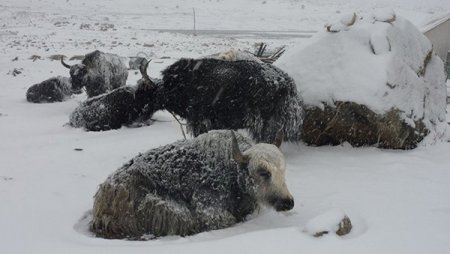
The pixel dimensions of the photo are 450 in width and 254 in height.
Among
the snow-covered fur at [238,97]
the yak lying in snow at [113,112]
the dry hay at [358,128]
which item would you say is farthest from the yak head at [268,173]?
the yak lying in snow at [113,112]

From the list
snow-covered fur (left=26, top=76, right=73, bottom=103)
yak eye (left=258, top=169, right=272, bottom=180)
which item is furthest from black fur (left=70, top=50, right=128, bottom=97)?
yak eye (left=258, top=169, right=272, bottom=180)

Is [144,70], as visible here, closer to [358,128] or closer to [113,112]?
[113,112]

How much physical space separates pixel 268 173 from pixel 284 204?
273 mm

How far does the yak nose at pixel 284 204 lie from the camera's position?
12.7ft

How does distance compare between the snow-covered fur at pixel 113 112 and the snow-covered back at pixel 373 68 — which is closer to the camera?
the snow-covered back at pixel 373 68

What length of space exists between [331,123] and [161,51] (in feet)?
41.1

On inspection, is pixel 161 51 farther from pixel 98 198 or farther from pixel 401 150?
pixel 98 198

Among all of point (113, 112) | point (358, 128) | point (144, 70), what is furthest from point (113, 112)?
point (358, 128)

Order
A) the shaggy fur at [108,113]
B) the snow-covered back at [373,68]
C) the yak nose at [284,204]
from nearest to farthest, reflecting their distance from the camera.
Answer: the yak nose at [284,204] < the snow-covered back at [373,68] < the shaggy fur at [108,113]

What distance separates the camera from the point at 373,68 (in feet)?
20.2

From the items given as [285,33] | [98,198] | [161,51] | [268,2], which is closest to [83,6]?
[268,2]

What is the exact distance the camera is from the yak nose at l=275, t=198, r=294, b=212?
388 centimetres

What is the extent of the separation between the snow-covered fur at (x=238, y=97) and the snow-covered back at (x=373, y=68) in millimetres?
593

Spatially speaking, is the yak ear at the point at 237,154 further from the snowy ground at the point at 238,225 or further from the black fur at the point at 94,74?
the black fur at the point at 94,74
